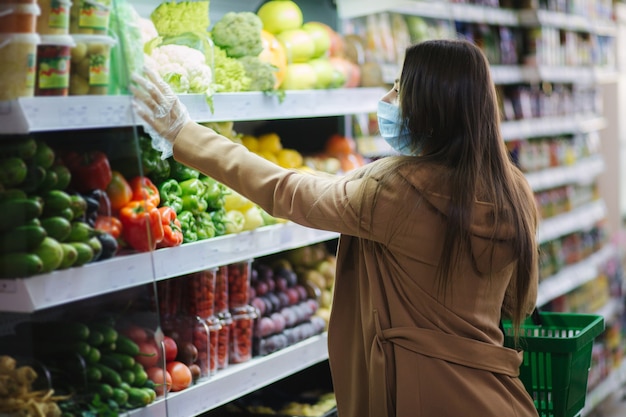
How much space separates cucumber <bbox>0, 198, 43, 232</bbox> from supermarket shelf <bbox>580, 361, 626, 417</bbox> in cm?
455

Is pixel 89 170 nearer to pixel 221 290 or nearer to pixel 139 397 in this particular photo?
pixel 139 397

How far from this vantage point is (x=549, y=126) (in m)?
5.82

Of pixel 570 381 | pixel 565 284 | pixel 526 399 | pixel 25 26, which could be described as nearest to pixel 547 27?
pixel 565 284

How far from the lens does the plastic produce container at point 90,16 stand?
6.47 feet

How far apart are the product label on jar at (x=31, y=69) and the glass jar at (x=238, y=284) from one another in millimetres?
1291

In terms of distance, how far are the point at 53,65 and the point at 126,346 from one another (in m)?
0.73

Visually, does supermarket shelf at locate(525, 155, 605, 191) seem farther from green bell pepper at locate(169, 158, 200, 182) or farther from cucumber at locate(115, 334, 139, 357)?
cucumber at locate(115, 334, 139, 357)

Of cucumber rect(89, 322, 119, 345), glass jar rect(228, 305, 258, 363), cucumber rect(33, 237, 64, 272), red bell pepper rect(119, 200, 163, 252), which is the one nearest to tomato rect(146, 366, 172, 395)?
cucumber rect(89, 322, 119, 345)

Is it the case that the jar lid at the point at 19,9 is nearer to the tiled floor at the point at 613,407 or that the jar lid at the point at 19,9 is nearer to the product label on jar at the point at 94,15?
the product label on jar at the point at 94,15

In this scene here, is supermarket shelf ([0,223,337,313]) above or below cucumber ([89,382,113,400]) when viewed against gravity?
above

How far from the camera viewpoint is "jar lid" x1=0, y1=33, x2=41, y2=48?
1797 millimetres

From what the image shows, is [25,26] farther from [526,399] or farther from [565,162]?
[565,162]

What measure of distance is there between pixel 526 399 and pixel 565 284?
3521mm

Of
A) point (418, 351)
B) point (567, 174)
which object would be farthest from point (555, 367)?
point (567, 174)
